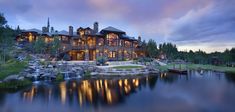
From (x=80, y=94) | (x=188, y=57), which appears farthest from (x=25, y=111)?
(x=188, y=57)

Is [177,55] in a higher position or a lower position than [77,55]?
higher

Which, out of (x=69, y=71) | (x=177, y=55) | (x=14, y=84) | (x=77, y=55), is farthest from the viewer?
(x=177, y=55)

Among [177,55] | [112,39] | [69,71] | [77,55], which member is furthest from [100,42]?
[177,55]

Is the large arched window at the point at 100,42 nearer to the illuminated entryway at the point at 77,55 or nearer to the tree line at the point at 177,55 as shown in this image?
the illuminated entryway at the point at 77,55

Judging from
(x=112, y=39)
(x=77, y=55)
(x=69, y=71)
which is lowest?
(x=69, y=71)

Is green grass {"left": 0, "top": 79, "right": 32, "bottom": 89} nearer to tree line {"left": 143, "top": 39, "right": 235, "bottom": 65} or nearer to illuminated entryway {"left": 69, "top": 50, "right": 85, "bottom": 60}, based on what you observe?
illuminated entryway {"left": 69, "top": 50, "right": 85, "bottom": 60}

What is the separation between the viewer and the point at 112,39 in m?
Answer: 51.5

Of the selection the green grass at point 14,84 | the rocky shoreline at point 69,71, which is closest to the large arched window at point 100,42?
the rocky shoreline at point 69,71

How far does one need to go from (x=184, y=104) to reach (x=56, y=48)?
37507mm

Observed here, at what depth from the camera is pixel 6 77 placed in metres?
24.4

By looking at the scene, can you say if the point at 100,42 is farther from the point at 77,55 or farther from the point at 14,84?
the point at 14,84

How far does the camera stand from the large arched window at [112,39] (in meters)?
51.0

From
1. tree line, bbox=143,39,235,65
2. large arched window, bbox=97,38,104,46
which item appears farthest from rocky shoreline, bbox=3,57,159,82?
tree line, bbox=143,39,235,65

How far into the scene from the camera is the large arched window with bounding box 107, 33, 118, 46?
50997 millimetres
